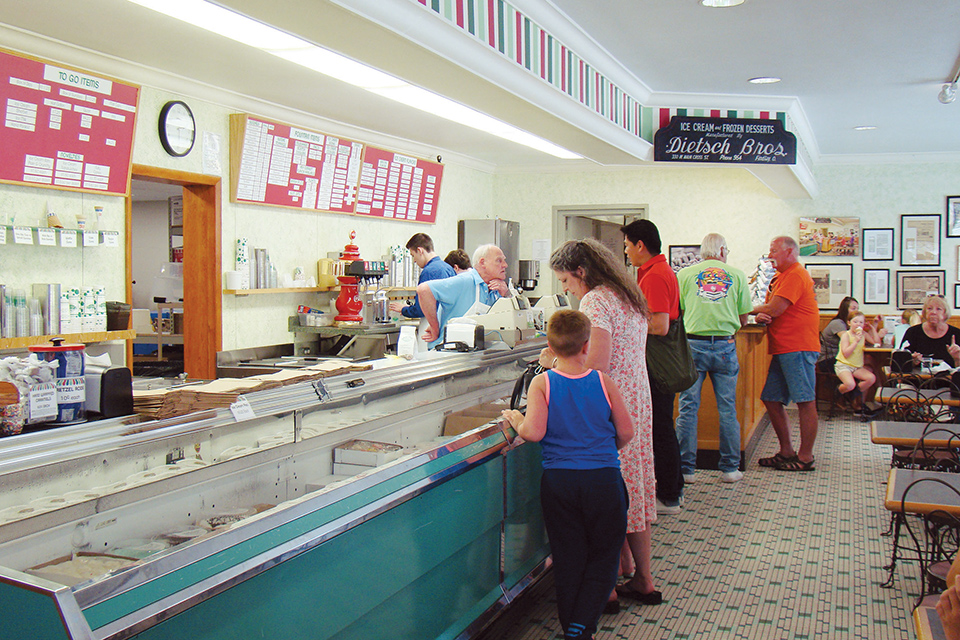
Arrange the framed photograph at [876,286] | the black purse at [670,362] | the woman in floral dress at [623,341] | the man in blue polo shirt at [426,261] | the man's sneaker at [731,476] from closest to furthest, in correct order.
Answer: the woman in floral dress at [623,341] < the black purse at [670,362] < the man's sneaker at [731,476] < the man in blue polo shirt at [426,261] < the framed photograph at [876,286]

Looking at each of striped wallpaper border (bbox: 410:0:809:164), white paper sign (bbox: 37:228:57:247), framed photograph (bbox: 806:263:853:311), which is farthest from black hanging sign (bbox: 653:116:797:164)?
white paper sign (bbox: 37:228:57:247)

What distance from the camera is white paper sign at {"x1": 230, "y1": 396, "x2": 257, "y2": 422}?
247 centimetres

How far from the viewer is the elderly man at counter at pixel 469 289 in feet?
15.9

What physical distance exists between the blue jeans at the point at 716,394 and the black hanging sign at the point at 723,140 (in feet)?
5.92

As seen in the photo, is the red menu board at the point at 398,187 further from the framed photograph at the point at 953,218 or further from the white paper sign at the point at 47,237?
the framed photograph at the point at 953,218

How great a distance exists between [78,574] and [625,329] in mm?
2363

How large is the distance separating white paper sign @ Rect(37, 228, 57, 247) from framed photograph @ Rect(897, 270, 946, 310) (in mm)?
9348

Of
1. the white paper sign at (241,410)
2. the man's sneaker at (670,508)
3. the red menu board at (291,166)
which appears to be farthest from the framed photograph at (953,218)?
the white paper sign at (241,410)

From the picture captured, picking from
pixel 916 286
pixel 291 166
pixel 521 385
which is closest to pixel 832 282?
pixel 916 286

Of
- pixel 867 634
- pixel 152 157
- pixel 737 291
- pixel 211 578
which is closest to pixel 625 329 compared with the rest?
pixel 867 634

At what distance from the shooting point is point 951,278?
31.6 feet

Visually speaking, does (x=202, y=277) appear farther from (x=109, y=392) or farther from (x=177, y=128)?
(x=109, y=392)

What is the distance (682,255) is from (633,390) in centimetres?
676

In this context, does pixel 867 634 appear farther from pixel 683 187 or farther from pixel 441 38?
pixel 683 187
